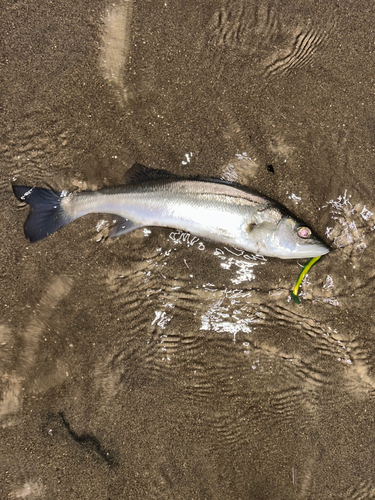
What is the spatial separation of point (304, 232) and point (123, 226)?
1.89m

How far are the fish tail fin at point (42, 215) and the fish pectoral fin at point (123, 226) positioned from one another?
0.50 metres

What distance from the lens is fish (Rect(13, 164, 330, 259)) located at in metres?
2.89

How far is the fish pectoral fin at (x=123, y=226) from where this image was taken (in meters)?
3.00

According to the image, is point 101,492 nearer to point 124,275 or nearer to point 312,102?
point 124,275

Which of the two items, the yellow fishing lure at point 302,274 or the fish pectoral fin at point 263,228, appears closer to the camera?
the fish pectoral fin at point 263,228

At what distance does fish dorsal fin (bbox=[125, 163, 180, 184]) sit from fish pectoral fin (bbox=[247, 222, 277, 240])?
100 centimetres

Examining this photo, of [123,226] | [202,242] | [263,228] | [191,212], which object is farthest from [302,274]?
[123,226]

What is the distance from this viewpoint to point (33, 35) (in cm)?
→ 305

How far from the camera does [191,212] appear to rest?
291 cm

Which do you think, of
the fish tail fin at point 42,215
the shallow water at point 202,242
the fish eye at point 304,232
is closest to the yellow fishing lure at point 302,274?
the shallow water at point 202,242

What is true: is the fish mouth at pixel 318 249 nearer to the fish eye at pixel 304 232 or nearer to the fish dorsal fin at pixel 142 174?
the fish eye at pixel 304 232

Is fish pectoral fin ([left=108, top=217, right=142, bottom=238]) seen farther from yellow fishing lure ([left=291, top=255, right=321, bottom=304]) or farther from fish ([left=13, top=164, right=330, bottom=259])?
yellow fishing lure ([left=291, top=255, right=321, bottom=304])

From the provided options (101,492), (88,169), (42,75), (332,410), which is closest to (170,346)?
(101,492)

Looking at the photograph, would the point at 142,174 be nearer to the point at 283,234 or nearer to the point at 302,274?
the point at 283,234
